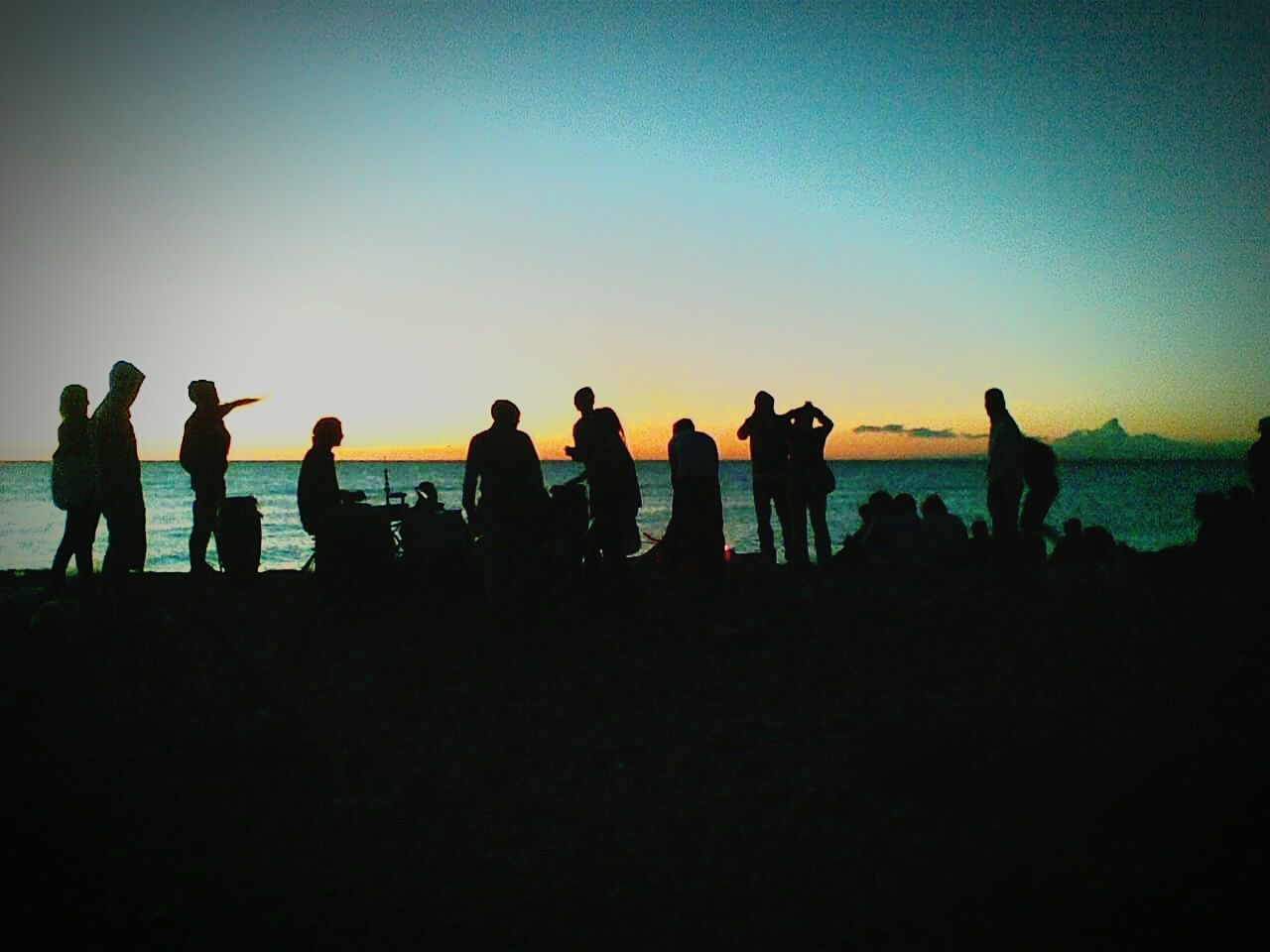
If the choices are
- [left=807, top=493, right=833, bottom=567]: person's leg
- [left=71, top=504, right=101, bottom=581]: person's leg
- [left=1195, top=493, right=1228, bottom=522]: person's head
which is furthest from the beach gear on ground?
[left=1195, top=493, right=1228, bottom=522]: person's head

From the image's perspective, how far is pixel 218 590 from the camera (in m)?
9.62

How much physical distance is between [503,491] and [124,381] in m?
3.73

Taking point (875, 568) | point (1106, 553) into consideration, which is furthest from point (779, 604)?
point (1106, 553)

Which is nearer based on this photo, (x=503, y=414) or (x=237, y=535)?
(x=503, y=414)

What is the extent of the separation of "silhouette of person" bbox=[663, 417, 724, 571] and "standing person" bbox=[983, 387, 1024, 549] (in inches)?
119

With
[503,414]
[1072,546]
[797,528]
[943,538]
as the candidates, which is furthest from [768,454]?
[1072,546]

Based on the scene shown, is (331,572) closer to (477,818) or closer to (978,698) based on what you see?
(477,818)

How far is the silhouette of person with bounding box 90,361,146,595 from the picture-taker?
8.04 m

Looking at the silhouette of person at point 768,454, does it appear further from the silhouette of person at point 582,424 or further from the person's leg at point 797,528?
the silhouette of person at point 582,424

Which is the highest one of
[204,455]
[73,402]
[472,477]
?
[73,402]

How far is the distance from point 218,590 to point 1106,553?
11.2 m

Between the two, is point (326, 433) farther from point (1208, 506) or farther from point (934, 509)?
point (1208, 506)

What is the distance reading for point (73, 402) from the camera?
8.90 meters

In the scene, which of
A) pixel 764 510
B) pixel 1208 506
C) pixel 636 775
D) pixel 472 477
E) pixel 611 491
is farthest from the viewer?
pixel 764 510
